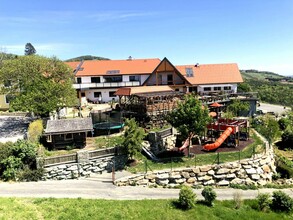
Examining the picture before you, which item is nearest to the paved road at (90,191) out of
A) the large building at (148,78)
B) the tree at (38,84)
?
the tree at (38,84)

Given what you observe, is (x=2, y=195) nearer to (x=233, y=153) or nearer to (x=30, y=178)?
(x=30, y=178)

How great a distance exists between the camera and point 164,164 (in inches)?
961

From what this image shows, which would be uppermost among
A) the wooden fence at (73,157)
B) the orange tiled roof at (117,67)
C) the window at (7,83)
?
the orange tiled roof at (117,67)

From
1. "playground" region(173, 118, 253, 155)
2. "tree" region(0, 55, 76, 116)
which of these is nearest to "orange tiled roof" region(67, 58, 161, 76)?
"tree" region(0, 55, 76, 116)

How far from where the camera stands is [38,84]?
32.2m

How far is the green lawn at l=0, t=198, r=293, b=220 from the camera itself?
49.8 feet

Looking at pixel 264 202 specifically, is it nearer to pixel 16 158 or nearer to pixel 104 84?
pixel 16 158

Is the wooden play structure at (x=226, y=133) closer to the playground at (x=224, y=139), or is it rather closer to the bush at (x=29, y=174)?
the playground at (x=224, y=139)

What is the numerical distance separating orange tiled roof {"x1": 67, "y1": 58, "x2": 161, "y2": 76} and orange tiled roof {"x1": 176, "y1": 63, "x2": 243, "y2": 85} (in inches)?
264

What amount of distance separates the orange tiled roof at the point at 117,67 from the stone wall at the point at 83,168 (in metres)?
29.6

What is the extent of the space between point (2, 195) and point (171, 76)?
3557 cm

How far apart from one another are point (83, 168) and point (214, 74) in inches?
1406

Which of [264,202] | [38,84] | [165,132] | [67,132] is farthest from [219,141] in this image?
[38,84]

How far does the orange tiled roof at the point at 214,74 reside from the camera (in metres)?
50.0
